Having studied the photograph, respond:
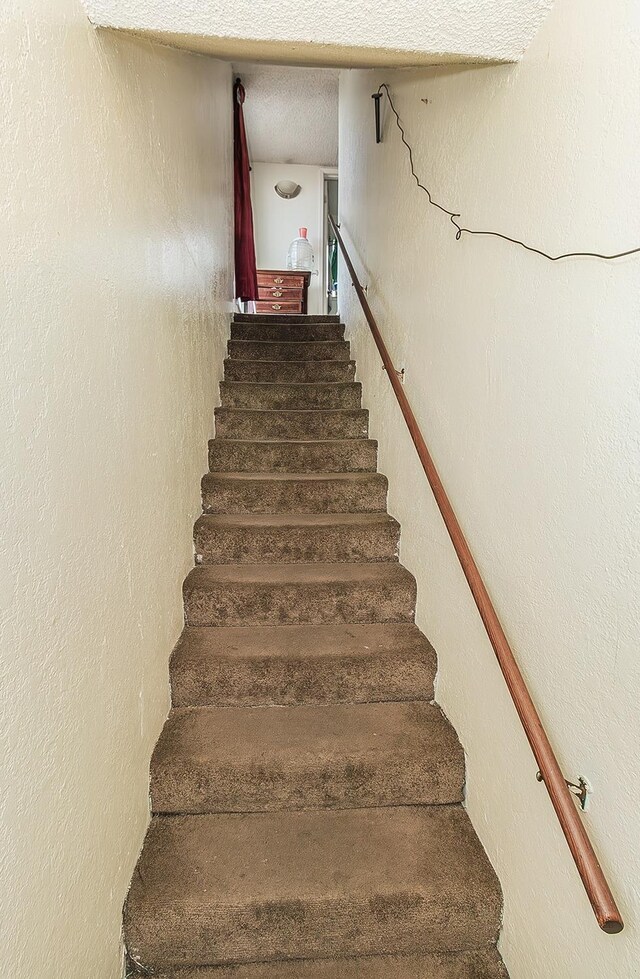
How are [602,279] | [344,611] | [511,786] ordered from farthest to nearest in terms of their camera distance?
[344,611] < [511,786] < [602,279]

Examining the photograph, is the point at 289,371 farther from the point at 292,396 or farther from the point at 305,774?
the point at 305,774

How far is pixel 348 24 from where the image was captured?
104 centimetres

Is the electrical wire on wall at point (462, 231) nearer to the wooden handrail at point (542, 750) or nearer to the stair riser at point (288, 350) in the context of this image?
the wooden handrail at point (542, 750)

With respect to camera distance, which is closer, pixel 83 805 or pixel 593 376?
pixel 593 376

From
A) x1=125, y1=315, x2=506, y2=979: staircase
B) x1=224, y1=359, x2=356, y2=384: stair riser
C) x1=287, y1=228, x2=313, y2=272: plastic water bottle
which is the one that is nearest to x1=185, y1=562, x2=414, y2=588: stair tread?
x1=125, y1=315, x2=506, y2=979: staircase

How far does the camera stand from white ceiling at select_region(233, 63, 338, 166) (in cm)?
392

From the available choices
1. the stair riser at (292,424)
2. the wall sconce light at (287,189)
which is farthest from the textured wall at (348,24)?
the wall sconce light at (287,189)

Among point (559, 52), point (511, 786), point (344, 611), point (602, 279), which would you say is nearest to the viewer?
point (602, 279)

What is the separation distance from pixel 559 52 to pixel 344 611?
5.38ft

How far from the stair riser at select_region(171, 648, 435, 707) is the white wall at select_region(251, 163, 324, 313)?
515 centimetres

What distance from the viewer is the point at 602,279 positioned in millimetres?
896

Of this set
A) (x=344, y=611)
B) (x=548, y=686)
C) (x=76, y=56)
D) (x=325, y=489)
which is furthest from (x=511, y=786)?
(x=76, y=56)

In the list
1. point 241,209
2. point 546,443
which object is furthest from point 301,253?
point 546,443

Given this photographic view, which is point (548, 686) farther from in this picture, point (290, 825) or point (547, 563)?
point (290, 825)
